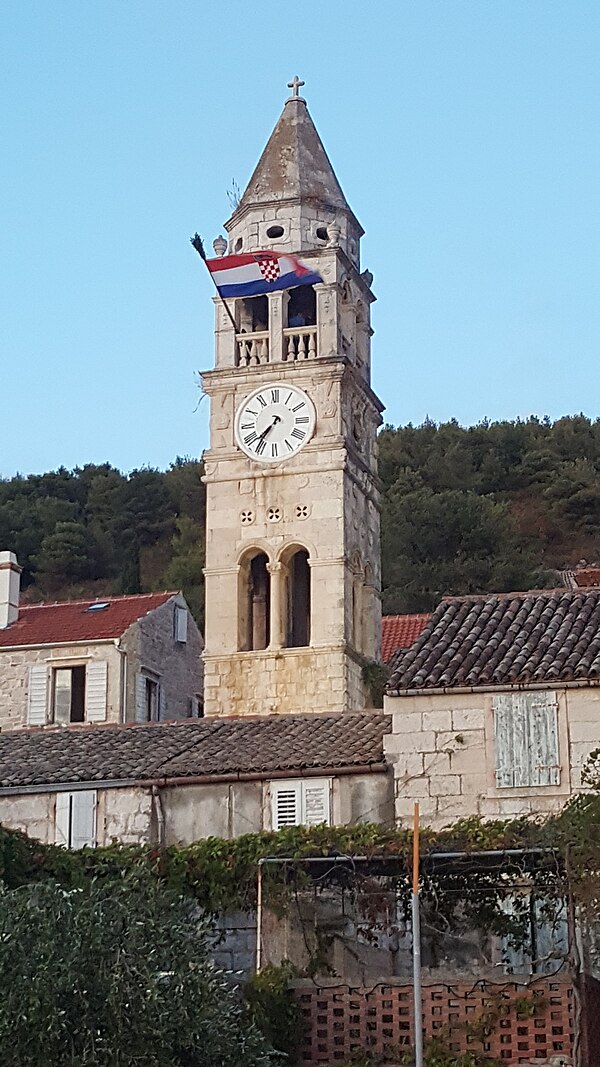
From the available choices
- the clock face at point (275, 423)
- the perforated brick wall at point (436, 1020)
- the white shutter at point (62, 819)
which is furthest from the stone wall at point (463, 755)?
the clock face at point (275, 423)

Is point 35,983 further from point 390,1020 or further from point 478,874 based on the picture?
point 478,874

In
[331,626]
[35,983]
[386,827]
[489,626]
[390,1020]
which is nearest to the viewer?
[35,983]

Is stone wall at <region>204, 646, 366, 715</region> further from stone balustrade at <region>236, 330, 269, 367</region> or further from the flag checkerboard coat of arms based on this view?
the flag checkerboard coat of arms

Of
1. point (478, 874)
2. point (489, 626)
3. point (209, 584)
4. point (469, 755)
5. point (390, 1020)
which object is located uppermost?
point (209, 584)

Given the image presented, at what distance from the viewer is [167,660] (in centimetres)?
4453

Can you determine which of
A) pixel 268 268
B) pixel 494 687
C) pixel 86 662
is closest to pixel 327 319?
pixel 268 268

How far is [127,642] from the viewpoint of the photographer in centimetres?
4250

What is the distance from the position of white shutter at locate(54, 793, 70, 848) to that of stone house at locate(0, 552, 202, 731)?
1219 centimetres

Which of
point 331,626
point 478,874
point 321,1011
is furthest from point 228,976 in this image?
point 331,626

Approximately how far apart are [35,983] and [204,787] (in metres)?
8.22

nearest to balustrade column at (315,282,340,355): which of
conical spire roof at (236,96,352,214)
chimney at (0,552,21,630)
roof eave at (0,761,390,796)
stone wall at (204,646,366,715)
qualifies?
conical spire roof at (236,96,352,214)

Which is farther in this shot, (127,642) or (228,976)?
(127,642)

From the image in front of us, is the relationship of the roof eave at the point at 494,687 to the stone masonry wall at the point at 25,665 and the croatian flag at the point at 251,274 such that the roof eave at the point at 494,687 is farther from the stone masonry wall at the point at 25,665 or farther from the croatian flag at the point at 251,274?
the croatian flag at the point at 251,274

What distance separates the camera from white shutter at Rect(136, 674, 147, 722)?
140 ft
